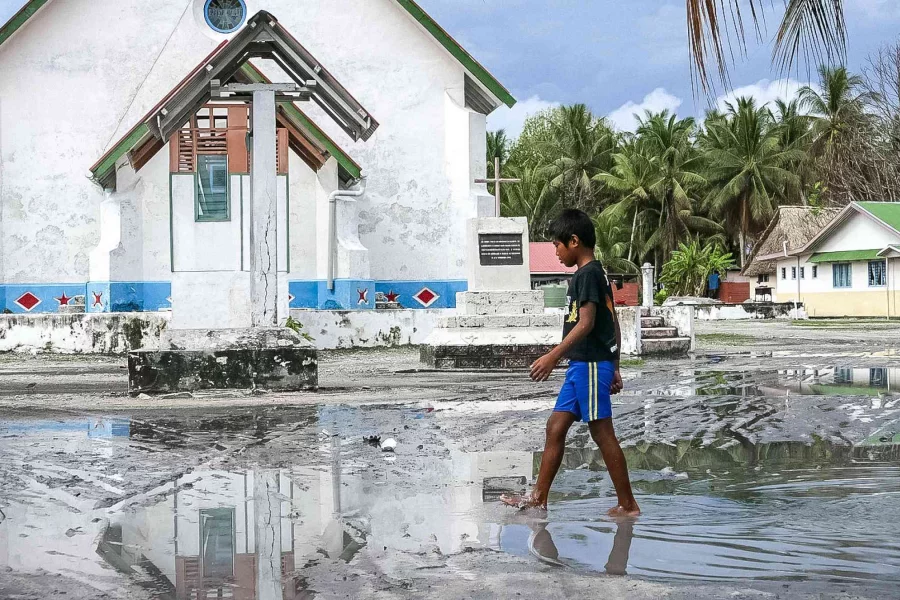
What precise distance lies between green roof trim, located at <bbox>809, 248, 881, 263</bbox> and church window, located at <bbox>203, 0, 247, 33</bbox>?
33943 millimetres

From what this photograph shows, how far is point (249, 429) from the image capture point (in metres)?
8.73

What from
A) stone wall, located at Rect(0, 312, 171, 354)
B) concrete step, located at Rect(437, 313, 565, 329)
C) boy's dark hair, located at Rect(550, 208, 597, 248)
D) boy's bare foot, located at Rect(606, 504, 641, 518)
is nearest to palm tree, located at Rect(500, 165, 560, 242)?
stone wall, located at Rect(0, 312, 171, 354)

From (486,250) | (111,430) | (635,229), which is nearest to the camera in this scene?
(111,430)

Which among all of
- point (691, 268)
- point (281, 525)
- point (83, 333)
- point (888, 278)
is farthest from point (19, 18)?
point (691, 268)

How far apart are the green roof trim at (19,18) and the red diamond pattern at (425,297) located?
10.2m

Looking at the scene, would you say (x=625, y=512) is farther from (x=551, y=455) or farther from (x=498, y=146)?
(x=498, y=146)

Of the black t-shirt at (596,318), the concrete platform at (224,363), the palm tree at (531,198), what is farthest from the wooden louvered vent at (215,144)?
the palm tree at (531,198)

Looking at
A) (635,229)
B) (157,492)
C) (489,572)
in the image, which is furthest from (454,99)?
(635,229)

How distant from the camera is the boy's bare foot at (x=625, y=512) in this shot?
200 inches

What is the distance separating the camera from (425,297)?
80.8 feet

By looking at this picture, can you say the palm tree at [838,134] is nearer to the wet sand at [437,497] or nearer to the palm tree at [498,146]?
the palm tree at [498,146]

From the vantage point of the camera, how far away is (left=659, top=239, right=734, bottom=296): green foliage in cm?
5631

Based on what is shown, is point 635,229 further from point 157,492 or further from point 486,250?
point 157,492

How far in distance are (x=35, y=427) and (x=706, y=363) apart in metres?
11.3
